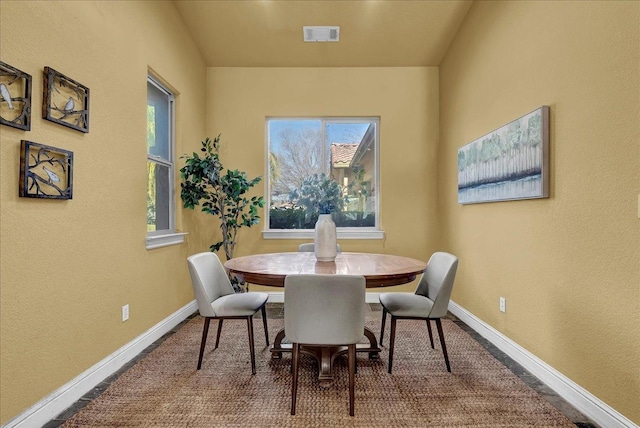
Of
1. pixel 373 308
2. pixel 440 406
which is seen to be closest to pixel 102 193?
pixel 440 406

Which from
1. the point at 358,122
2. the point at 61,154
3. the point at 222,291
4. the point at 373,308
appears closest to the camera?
the point at 61,154

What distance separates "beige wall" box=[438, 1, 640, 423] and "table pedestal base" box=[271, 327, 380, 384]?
1.07 m

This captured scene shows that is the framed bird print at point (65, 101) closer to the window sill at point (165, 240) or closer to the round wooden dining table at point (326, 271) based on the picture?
the window sill at point (165, 240)

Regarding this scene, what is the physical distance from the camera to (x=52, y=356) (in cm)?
170

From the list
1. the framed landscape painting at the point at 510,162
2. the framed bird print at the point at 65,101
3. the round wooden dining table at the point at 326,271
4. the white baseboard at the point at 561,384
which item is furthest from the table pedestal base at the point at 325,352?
the framed bird print at the point at 65,101

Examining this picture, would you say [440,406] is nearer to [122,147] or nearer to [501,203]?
[501,203]

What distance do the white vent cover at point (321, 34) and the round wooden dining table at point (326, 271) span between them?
2282 mm

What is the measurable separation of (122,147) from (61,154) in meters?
0.58

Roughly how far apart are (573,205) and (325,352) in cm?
173

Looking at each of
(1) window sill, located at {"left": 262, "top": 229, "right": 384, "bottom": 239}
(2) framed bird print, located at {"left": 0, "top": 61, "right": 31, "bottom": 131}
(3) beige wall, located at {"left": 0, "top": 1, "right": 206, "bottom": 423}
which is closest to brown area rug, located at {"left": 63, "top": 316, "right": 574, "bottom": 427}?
(3) beige wall, located at {"left": 0, "top": 1, "right": 206, "bottom": 423}

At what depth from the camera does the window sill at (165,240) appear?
2668 millimetres

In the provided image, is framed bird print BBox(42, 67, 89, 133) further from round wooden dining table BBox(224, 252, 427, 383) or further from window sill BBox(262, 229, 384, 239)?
window sill BBox(262, 229, 384, 239)

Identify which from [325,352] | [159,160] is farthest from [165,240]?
[325,352]

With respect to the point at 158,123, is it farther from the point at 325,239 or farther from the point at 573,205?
the point at 573,205
